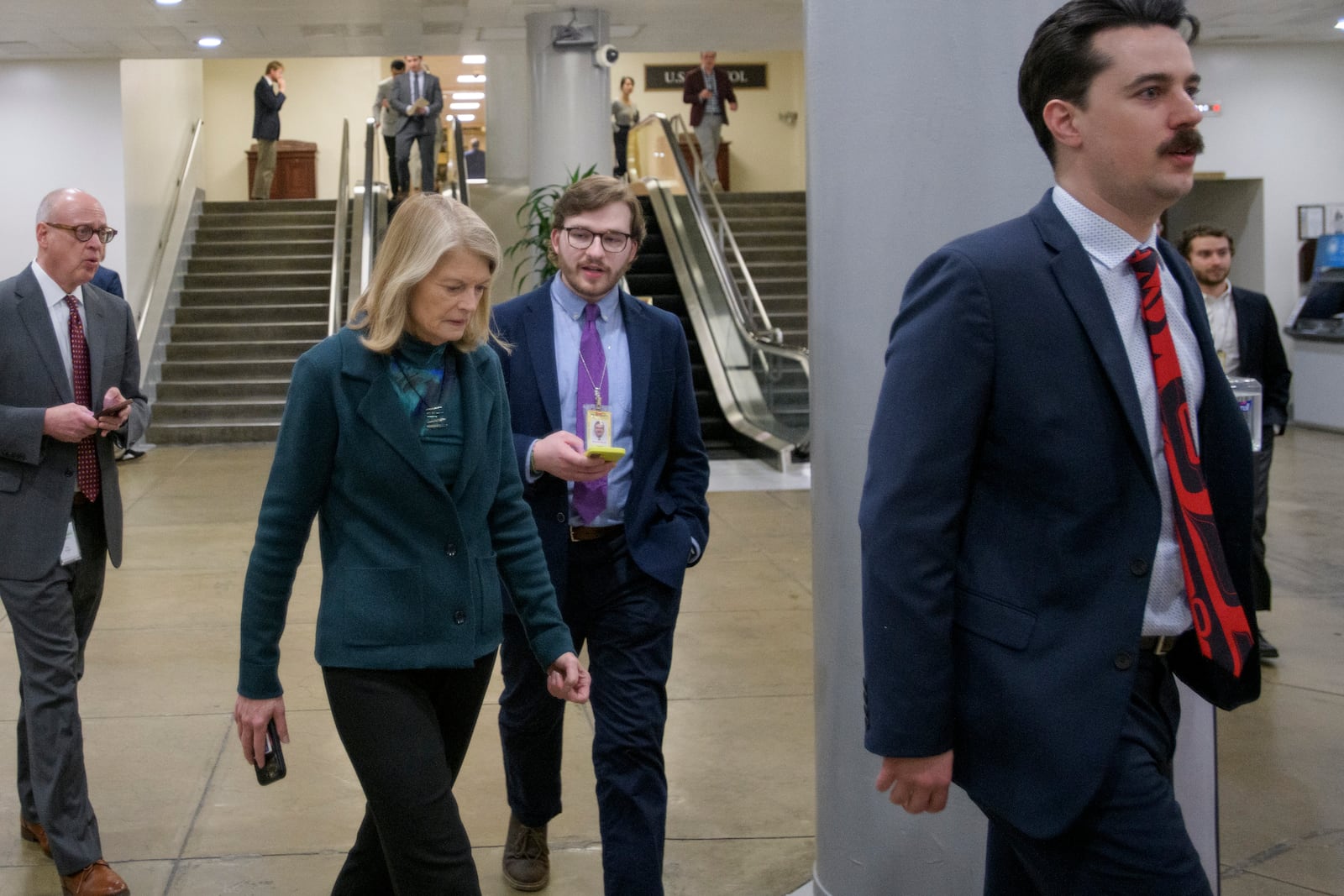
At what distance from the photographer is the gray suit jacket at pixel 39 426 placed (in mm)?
3424

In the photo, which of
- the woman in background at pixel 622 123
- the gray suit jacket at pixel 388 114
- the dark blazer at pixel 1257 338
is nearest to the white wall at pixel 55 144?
the gray suit jacket at pixel 388 114

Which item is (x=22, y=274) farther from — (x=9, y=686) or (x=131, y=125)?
(x=131, y=125)

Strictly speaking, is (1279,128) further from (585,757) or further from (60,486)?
(60,486)

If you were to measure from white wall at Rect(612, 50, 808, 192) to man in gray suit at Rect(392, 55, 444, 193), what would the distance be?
8.99 metres

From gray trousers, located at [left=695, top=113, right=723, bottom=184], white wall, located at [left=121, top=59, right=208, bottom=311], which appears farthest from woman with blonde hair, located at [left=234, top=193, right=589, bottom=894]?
gray trousers, located at [left=695, top=113, right=723, bottom=184]

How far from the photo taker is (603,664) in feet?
10.4

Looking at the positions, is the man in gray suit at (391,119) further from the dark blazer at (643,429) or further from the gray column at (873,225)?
the gray column at (873,225)

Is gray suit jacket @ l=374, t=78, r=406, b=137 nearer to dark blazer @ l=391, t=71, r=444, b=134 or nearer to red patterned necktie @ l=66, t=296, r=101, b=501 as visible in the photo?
dark blazer @ l=391, t=71, r=444, b=134

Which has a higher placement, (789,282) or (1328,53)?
(1328,53)

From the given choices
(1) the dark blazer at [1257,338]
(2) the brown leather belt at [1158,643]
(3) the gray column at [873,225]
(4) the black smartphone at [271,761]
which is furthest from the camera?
(1) the dark blazer at [1257,338]

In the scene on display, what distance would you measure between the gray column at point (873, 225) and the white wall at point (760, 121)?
22.6 metres

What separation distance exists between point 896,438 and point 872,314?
3.62ft

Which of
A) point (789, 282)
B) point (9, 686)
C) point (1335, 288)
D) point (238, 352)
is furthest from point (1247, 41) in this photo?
point (9, 686)

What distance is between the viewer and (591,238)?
3.15 metres
